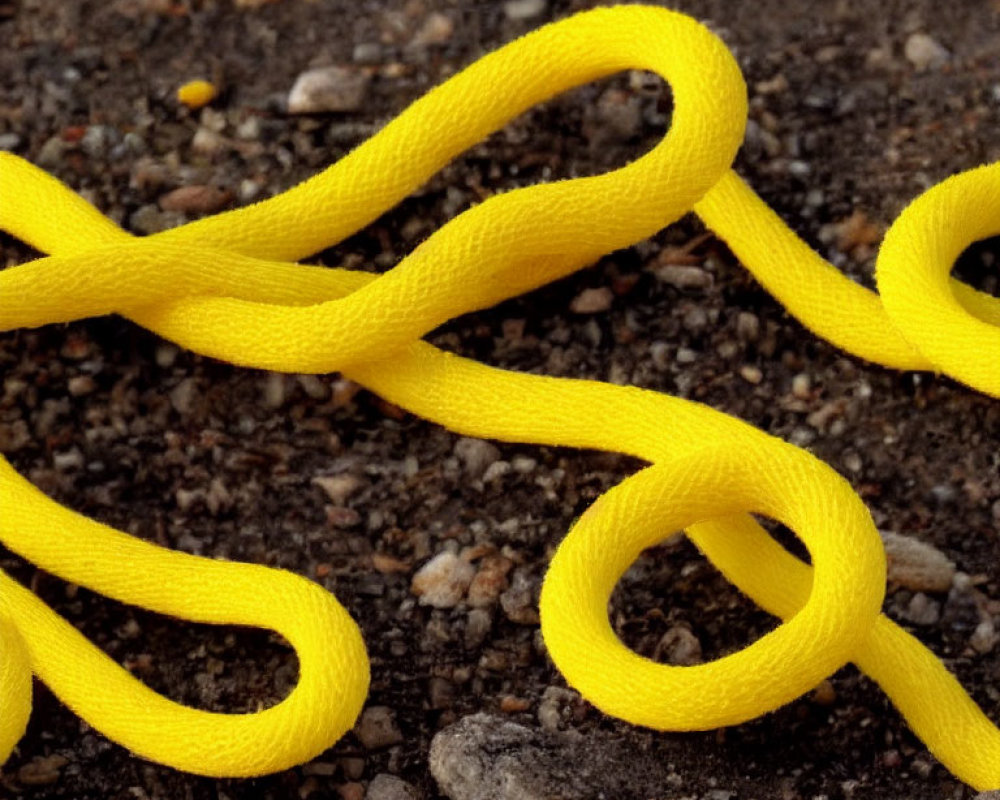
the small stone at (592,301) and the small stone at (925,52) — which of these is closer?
the small stone at (592,301)

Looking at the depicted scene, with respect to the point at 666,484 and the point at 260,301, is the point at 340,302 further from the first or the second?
the point at 666,484

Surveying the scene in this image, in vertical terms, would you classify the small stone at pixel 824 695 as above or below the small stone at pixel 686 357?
below

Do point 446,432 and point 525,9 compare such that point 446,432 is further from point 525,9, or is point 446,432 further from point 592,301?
point 525,9

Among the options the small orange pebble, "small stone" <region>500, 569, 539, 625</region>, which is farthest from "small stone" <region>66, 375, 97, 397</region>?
"small stone" <region>500, 569, 539, 625</region>

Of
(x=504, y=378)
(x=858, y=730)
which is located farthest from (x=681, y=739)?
(x=504, y=378)

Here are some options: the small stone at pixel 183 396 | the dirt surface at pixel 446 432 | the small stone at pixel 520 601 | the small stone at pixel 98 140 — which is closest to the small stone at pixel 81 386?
the dirt surface at pixel 446 432

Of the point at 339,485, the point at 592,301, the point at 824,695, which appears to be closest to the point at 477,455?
the point at 339,485

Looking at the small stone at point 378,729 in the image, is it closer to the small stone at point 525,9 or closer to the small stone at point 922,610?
the small stone at point 922,610

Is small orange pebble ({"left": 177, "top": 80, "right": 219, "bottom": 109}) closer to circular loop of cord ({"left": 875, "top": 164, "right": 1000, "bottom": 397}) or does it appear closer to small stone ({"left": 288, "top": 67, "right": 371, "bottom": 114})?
small stone ({"left": 288, "top": 67, "right": 371, "bottom": 114})
